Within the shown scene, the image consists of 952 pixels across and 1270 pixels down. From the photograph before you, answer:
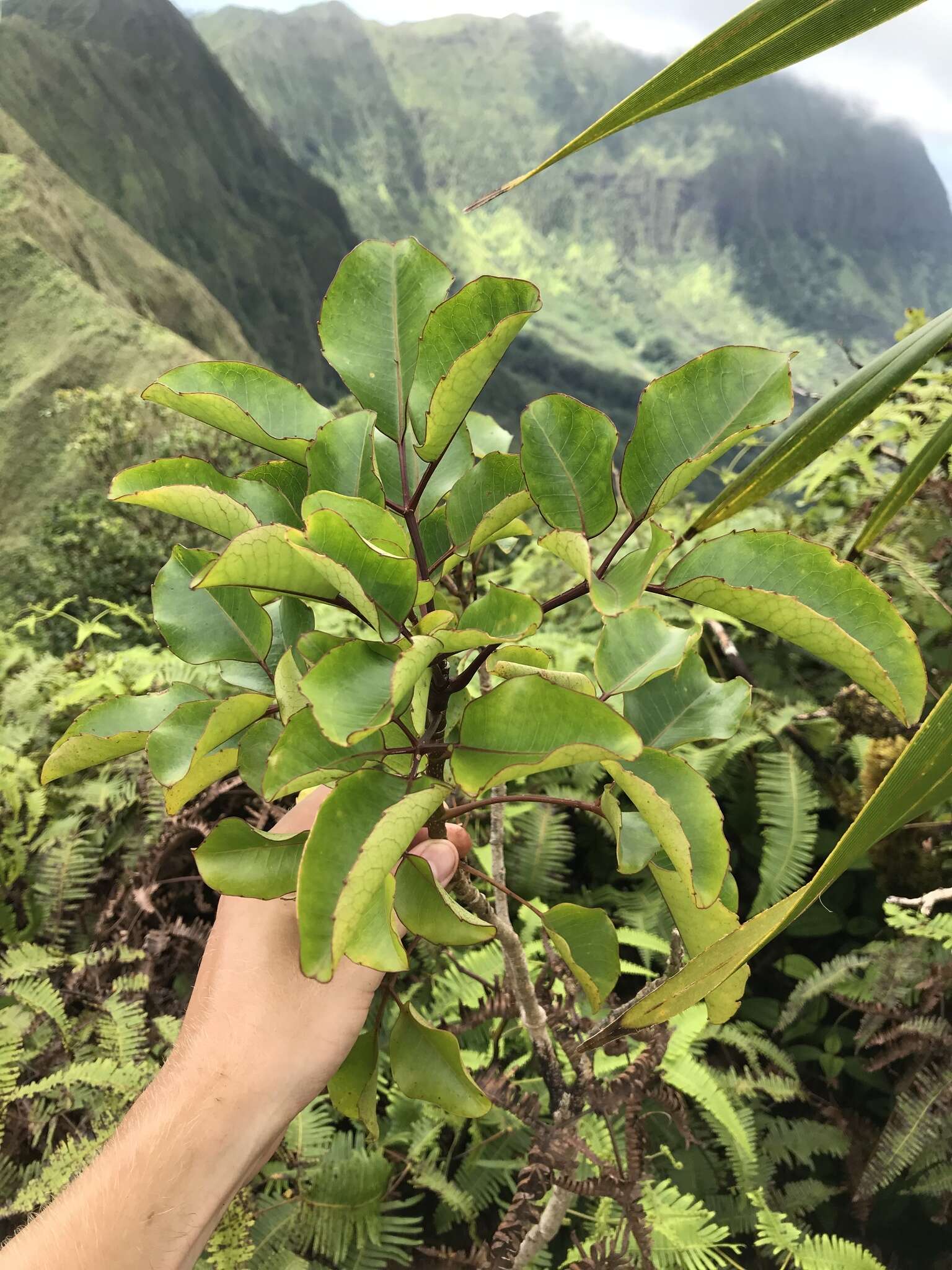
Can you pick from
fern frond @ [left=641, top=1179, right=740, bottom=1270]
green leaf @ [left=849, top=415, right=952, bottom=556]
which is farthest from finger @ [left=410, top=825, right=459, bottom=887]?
fern frond @ [left=641, top=1179, right=740, bottom=1270]

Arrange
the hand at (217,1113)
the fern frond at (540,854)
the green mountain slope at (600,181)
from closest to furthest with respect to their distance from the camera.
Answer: the hand at (217,1113)
the fern frond at (540,854)
the green mountain slope at (600,181)

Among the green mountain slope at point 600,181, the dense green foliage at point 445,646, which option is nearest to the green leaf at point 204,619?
the dense green foliage at point 445,646

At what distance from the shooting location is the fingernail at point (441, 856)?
1.70 feet

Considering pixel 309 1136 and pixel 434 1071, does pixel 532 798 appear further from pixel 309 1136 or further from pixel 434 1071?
pixel 309 1136

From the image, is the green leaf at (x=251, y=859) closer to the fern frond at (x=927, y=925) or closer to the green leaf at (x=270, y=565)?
the green leaf at (x=270, y=565)

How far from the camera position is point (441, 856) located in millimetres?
524

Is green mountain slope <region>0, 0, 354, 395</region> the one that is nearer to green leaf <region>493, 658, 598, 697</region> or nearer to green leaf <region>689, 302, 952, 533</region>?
green leaf <region>689, 302, 952, 533</region>

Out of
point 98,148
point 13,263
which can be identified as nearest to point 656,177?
point 98,148

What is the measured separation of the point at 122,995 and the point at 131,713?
1.10 metres

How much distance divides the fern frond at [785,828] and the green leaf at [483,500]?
1016 mm

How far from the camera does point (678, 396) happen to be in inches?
14.1

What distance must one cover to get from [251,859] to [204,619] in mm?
145

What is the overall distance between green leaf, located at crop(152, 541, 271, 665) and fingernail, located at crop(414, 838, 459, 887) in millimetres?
185

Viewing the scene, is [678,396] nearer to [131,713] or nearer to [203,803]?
[131,713]
